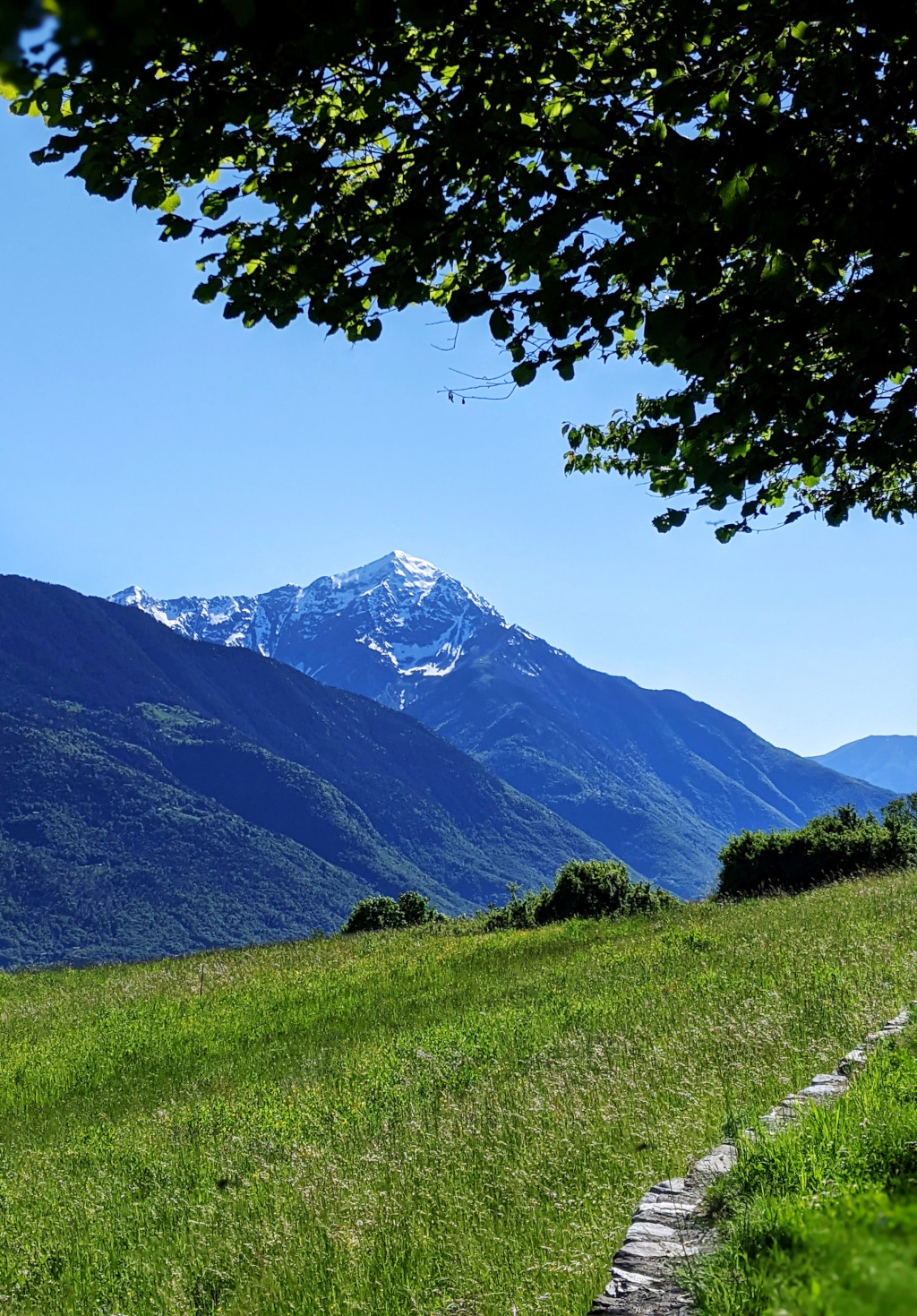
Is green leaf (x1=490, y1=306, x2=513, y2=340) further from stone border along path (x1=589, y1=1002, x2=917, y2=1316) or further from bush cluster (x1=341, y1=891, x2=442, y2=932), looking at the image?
bush cluster (x1=341, y1=891, x2=442, y2=932)

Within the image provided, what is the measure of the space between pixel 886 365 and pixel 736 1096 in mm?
5731

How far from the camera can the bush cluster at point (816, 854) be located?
28.5 m

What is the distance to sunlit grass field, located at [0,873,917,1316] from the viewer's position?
17.8ft

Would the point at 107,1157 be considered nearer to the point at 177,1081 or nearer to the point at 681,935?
the point at 177,1081

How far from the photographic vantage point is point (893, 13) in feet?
15.5

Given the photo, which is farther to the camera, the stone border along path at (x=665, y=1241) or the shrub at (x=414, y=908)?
the shrub at (x=414, y=908)

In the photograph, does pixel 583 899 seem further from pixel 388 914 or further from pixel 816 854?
pixel 388 914

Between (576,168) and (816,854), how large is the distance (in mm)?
28359

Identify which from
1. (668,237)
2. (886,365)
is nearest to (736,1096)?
(886,365)

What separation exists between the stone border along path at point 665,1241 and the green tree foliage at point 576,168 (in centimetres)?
490

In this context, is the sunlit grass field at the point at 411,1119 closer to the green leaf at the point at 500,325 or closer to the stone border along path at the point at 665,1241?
the stone border along path at the point at 665,1241

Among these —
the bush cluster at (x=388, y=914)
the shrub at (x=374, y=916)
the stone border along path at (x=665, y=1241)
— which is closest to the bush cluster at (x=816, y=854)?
the bush cluster at (x=388, y=914)

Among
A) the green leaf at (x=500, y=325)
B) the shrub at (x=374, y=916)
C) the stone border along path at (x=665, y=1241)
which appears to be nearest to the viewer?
the stone border along path at (x=665, y=1241)

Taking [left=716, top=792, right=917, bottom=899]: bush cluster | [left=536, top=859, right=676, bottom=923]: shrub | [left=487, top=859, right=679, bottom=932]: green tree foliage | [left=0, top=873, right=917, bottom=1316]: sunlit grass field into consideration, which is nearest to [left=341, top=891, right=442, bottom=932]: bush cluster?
[left=487, top=859, right=679, bottom=932]: green tree foliage
